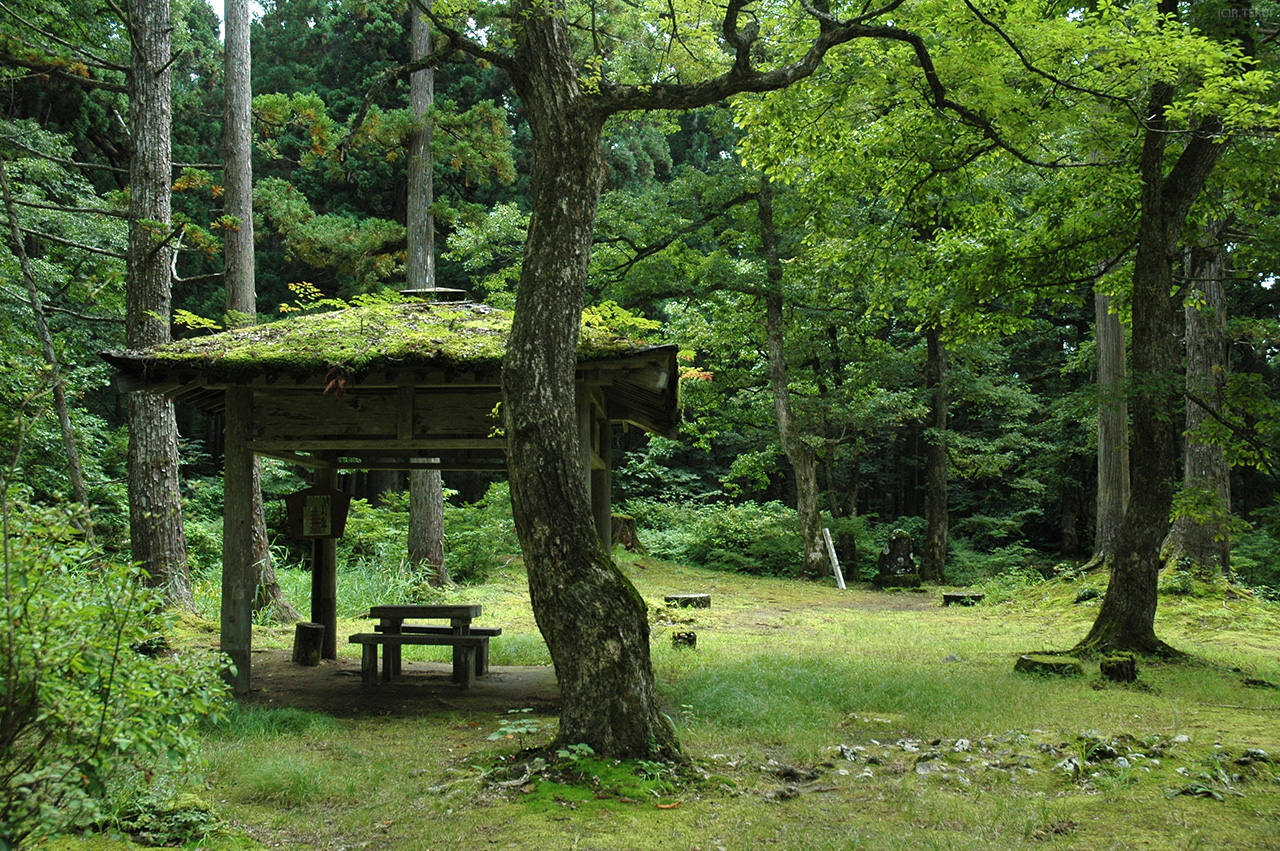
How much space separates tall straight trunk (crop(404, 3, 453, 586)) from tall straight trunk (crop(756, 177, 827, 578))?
7.86 meters

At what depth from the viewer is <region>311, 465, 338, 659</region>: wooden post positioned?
10336 mm

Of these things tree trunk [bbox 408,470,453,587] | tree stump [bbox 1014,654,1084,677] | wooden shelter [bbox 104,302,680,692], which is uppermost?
wooden shelter [bbox 104,302,680,692]

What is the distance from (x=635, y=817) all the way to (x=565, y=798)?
44 centimetres

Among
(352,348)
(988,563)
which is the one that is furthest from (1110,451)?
(352,348)

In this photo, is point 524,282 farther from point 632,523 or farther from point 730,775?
point 632,523

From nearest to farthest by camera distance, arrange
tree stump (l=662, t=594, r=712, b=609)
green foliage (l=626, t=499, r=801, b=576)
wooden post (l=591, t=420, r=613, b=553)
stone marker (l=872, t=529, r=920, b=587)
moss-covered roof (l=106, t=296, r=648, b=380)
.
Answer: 1. moss-covered roof (l=106, t=296, r=648, b=380)
2. wooden post (l=591, t=420, r=613, b=553)
3. tree stump (l=662, t=594, r=712, b=609)
4. stone marker (l=872, t=529, r=920, b=587)
5. green foliage (l=626, t=499, r=801, b=576)

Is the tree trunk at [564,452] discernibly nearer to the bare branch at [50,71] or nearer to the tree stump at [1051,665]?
the tree stump at [1051,665]

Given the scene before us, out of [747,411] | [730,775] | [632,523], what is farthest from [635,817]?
[747,411]

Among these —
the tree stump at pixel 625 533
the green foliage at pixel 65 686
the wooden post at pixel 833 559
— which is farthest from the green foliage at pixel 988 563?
the green foliage at pixel 65 686

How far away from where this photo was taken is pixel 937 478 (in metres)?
20.8

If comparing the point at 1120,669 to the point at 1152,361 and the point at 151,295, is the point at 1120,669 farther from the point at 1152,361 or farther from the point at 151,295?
the point at 151,295

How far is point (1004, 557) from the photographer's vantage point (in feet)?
73.2

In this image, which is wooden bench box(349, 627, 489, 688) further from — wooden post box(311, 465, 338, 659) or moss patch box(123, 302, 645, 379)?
moss patch box(123, 302, 645, 379)

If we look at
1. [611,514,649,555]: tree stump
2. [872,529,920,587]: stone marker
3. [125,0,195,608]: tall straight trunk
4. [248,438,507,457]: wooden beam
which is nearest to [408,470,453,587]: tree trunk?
[125,0,195,608]: tall straight trunk
